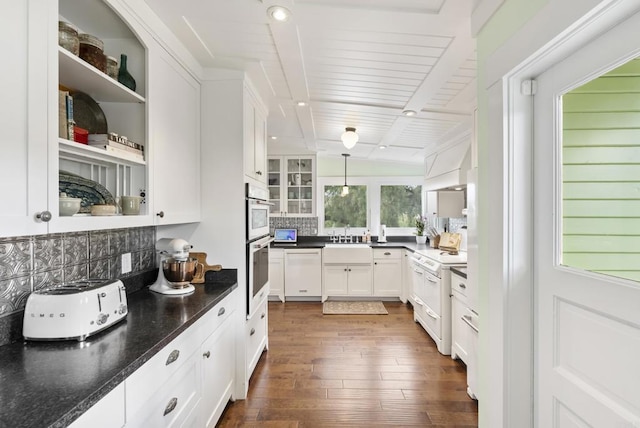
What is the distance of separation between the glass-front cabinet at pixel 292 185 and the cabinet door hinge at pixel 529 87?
14.0 feet

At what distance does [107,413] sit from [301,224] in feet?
15.2

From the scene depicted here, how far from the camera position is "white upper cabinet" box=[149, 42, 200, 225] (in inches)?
68.9

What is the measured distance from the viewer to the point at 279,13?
1.61 m

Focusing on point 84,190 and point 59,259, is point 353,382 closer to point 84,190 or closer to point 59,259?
point 59,259

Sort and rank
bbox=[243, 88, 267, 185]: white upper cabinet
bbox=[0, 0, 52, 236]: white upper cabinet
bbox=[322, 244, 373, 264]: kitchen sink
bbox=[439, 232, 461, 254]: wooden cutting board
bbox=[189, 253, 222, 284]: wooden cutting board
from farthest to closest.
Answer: bbox=[322, 244, 373, 264]: kitchen sink
bbox=[439, 232, 461, 254]: wooden cutting board
bbox=[243, 88, 267, 185]: white upper cabinet
bbox=[189, 253, 222, 284]: wooden cutting board
bbox=[0, 0, 52, 236]: white upper cabinet

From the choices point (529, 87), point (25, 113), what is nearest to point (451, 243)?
point (529, 87)

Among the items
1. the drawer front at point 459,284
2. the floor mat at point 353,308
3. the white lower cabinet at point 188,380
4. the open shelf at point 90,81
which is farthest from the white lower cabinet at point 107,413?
the floor mat at point 353,308

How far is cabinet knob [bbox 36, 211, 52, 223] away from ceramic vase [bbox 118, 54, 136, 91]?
0.86 m

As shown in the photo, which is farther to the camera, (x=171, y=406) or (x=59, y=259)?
(x=59, y=259)

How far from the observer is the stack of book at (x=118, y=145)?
4.64 feet

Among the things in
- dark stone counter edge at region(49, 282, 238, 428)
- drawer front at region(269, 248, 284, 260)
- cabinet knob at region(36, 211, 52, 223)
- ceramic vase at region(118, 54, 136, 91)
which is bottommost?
drawer front at region(269, 248, 284, 260)

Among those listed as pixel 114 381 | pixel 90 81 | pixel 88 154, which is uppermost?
pixel 90 81

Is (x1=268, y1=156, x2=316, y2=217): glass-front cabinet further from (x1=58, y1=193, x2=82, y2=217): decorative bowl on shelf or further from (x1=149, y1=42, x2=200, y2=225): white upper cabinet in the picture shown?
(x1=58, y1=193, x2=82, y2=217): decorative bowl on shelf

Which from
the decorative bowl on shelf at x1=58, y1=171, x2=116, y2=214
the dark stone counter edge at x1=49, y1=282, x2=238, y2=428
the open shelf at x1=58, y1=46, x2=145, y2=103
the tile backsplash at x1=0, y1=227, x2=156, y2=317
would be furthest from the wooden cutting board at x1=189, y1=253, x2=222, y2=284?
the open shelf at x1=58, y1=46, x2=145, y2=103
